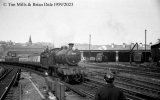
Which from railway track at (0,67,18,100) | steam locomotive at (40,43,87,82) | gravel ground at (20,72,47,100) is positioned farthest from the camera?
steam locomotive at (40,43,87,82)

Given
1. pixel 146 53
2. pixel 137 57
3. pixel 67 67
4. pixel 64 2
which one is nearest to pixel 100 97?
pixel 64 2

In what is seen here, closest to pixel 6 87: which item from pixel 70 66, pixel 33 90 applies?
pixel 33 90

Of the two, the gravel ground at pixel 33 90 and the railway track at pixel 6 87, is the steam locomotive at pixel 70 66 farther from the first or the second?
the railway track at pixel 6 87

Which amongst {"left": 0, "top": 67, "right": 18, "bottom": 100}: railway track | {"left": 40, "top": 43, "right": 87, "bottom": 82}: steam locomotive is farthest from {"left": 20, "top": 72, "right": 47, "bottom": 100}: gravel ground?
{"left": 40, "top": 43, "right": 87, "bottom": 82}: steam locomotive

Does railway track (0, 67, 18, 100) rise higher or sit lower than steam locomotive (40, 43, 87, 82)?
lower

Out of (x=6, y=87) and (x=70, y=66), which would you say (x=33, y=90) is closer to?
(x=6, y=87)

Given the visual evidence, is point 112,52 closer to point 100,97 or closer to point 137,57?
point 137,57

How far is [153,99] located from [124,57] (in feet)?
101

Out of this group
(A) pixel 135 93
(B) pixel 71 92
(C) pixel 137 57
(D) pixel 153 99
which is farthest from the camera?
(C) pixel 137 57

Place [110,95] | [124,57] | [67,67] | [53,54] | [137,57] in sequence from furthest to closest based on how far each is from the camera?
1. [124,57]
2. [137,57]
3. [53,54]
4. [67,67]
5. [110,95]

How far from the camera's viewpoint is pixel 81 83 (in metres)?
15.3

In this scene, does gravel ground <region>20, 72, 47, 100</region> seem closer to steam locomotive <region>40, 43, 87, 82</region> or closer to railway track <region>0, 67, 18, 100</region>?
railway track <region>0, 67, 18, 100</region>

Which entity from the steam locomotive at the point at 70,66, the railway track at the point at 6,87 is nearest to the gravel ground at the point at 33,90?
the railway track at the point at 6,87

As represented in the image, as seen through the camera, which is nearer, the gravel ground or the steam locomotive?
the gravel ground
